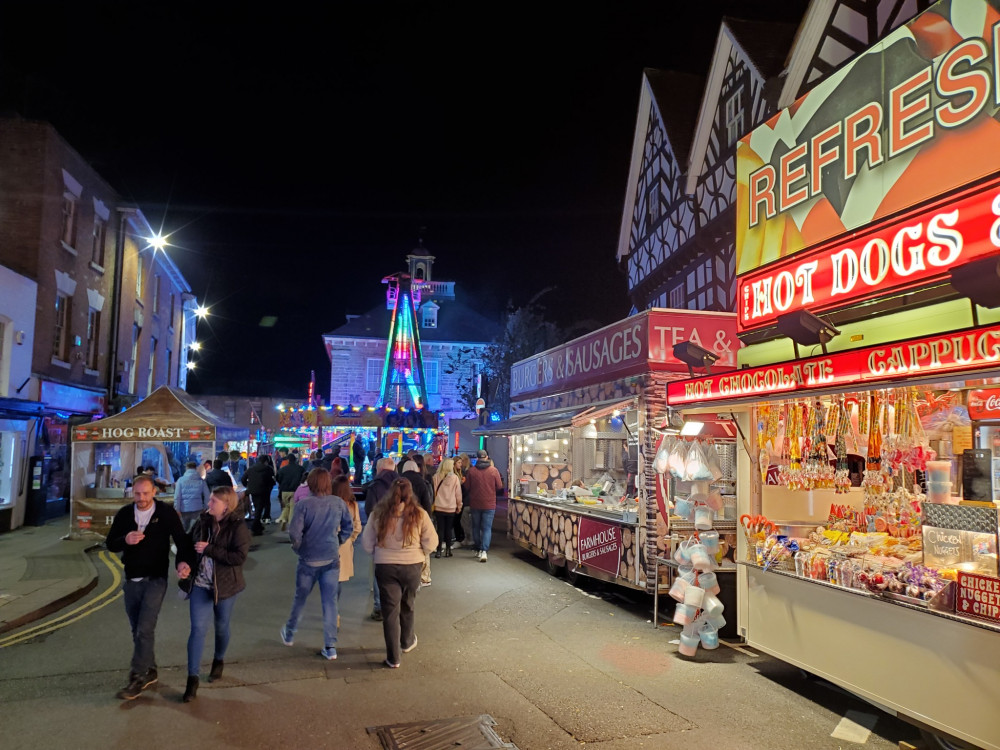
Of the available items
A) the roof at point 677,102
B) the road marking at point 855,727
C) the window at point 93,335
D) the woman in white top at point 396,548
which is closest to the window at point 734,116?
the roof at point 677,102

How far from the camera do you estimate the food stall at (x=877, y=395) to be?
4547 mm

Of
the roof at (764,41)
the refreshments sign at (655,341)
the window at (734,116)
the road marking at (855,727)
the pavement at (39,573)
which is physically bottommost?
the road marking at (855,727)

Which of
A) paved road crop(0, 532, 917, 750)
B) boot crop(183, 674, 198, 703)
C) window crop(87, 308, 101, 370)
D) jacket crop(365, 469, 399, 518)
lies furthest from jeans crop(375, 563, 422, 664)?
window crop(87, 308, 101, 370)

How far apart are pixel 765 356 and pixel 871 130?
239 cm

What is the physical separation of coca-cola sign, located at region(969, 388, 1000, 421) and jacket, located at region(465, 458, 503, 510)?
8.00 meters

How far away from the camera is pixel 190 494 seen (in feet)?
39.0

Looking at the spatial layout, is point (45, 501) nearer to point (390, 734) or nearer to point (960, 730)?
point (390, 734)

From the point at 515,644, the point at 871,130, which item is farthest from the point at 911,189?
the point at 515,644

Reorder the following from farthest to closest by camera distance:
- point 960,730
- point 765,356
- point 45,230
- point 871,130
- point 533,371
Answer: point 45,230, point 533,371, point 765,356, point 871,130, point 960,730

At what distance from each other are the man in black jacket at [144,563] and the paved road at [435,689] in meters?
0.26

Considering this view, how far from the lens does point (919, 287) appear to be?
5.54 metres

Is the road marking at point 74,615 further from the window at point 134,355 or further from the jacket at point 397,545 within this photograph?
the window at point 134,355

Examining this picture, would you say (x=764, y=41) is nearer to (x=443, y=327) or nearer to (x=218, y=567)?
(x=218, y=567)

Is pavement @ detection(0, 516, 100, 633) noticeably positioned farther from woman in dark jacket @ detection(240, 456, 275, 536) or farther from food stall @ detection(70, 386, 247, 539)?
woman in dark jacket @ detection(240, 456, 275, 536)
